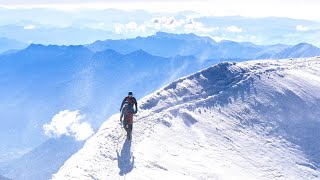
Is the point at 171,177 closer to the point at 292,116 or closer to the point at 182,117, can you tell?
the point at 182,117

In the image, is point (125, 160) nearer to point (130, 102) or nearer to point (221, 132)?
point (130, 102)

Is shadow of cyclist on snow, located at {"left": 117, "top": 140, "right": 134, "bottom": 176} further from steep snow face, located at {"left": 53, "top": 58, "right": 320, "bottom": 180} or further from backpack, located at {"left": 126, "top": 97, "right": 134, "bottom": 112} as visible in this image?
backpack, located at {"left": 126, "top": 97, "right": 134, "bottom": 112}

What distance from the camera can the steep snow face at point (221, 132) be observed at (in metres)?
27.1

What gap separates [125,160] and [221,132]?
9.11m

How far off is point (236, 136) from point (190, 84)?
27.2 feet

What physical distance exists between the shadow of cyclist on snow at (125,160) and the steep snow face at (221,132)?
0.19ft

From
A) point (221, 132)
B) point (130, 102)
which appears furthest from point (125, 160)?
point (221, 132)

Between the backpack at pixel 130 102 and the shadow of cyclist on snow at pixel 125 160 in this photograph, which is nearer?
the shadow of cyclist on snow at pixel 125 160

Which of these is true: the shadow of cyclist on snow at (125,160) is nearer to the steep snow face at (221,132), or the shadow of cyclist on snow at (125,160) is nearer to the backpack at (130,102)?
the steep snow face at (221,132)

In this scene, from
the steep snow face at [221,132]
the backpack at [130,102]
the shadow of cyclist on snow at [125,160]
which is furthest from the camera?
the backpack at [130,102]

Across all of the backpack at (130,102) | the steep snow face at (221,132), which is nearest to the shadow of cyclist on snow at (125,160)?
the steep snow face at (221,132)

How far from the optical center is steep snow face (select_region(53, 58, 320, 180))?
2714cm

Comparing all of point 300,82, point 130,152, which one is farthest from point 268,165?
point 300,82

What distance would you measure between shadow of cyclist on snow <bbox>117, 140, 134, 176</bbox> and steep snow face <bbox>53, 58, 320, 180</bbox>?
0.06 meters
